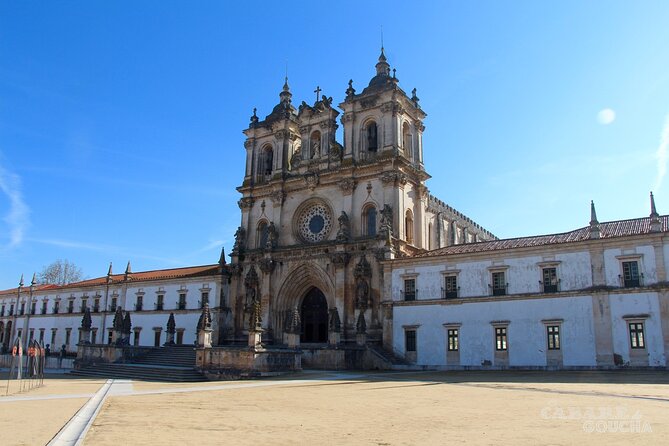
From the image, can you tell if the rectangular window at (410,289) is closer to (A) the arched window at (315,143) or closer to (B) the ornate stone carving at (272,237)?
(B) the ornate stone carving at (272,237)

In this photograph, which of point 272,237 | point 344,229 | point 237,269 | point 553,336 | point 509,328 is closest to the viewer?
point 553,336

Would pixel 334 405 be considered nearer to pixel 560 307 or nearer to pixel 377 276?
pixel 560 307

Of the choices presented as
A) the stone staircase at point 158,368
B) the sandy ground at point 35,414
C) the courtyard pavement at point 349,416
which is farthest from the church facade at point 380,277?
the sandy ground at point 35,414

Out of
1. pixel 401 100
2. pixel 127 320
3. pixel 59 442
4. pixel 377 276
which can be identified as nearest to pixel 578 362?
pixel 377 276

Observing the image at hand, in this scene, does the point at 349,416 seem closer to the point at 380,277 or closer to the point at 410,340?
the point at 410,340

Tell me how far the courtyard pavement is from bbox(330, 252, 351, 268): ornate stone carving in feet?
68.2

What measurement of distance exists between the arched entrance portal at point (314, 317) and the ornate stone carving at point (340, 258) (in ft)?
13.8

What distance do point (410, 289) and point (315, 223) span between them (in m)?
12.3

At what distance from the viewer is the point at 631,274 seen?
3170 cm

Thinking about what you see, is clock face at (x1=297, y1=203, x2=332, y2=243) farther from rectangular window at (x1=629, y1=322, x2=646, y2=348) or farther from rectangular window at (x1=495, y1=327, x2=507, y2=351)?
rectangular window at (x1=629, y1=322, x2=646, y2=348)

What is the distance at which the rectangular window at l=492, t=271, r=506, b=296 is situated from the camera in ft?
117

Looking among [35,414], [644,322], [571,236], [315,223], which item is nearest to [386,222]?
[315,223]

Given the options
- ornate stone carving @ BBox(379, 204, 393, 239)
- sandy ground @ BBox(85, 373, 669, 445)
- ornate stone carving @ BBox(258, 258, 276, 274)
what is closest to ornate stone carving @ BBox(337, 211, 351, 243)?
ornate stone carving @ BBox(379, 204, 393, 239)

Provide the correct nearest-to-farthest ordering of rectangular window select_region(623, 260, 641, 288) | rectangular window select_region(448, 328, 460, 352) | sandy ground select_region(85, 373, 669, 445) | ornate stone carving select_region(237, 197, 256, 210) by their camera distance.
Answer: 1. sandy ground select_region(85, 373, 669, 445)
2. rectangular window select_region(623, 260, 641, 288)
3. rectangular window select_region(448, 328, 460, 352)
4. ornate stone carving select_region(237, 197, 256, 210)
